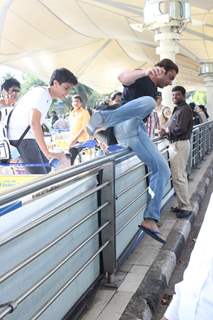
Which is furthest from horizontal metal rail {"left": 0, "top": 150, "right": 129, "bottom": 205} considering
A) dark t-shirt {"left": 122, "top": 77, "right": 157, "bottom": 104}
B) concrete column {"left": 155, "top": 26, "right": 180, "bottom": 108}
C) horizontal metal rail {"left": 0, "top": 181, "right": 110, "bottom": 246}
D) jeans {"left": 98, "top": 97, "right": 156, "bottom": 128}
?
concrete column {"left": 155, "top": 26, "right": 180, "bottom": 108}

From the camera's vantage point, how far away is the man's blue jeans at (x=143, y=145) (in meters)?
4.19

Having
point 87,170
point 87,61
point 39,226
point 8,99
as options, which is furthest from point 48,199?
point 87,61

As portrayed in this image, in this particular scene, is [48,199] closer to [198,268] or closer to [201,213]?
[198,268]

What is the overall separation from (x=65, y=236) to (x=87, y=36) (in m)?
22.4

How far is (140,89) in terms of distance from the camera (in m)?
4.32

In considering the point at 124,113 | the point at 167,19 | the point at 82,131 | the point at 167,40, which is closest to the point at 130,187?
the point at 124,113

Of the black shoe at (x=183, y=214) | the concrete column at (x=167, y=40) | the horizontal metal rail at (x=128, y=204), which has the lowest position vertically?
the black shoe at (x=183, y=214)

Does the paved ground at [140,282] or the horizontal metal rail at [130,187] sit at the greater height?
the horizontal metal rail at [130,187]

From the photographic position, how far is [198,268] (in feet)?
5.86

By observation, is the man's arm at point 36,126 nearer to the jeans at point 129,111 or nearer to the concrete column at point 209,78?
the jeans at point 129,111

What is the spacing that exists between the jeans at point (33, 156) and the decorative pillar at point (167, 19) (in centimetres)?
633

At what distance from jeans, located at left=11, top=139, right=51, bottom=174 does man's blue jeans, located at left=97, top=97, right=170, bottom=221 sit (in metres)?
0.93

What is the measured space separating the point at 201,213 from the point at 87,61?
77.2 feet

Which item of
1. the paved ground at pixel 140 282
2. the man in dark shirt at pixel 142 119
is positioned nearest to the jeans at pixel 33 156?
the man in dark shirt at pixel 142 119
